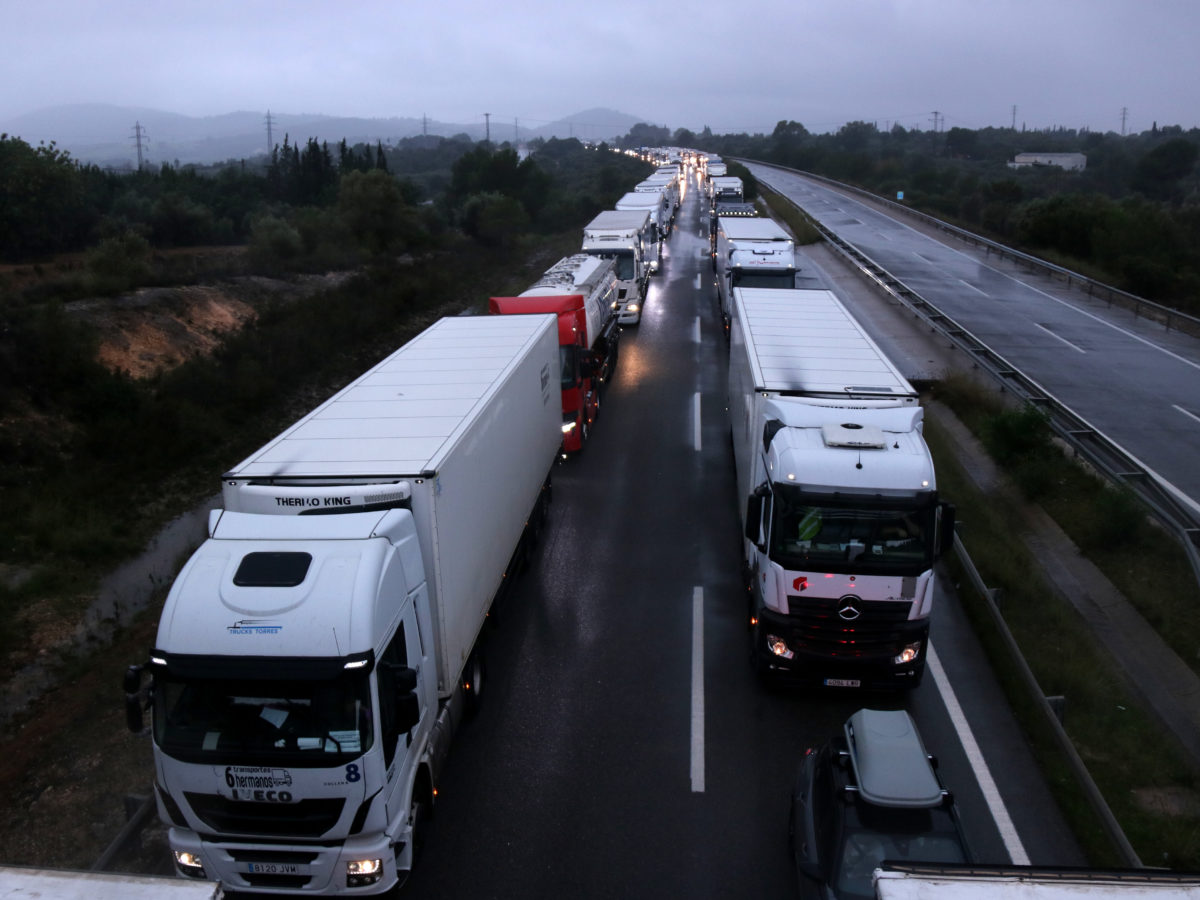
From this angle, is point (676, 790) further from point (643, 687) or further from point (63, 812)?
point (63, 812)

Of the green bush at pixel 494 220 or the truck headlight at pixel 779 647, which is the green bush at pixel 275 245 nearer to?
the green bush at pixel 494 220

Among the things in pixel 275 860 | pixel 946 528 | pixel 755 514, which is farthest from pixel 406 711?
pixel 946 528

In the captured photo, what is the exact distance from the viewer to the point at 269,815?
643 cm

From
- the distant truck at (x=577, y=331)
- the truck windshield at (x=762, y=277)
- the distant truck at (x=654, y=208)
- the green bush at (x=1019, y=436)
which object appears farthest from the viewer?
the distant truck at (x=654, y=208)

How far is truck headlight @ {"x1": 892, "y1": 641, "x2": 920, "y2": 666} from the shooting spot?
31.8 ft

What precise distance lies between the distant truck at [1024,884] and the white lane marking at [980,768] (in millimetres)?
3890

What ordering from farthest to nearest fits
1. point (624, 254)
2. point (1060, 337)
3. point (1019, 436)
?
point (624, 254)
point (1060, 337)
point (1019, 436)

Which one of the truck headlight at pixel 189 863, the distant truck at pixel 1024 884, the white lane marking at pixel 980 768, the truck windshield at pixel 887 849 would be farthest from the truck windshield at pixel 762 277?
the distant truck at pixel 1024 884

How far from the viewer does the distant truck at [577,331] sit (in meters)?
18.2

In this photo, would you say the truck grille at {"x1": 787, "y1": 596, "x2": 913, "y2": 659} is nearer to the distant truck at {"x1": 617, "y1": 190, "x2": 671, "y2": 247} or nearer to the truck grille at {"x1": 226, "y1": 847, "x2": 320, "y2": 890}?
the truck grille at {"x1": 226, "y1": 847, "x2": 320, "y2": 890}

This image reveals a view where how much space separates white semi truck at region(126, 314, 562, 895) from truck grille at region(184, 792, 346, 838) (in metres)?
0.01

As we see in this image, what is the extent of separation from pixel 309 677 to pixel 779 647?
554 centimetres

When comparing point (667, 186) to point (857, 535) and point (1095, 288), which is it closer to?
point (1095, 288)

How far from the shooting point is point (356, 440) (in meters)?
9.23
